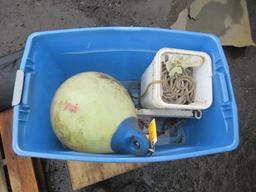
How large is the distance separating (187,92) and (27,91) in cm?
46

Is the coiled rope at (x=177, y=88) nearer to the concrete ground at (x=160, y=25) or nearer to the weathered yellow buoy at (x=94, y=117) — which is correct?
the weathered yellow buoy at (x=94, y=117)

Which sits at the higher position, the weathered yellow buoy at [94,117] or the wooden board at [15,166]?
the weathered yellow buoy at [94,117]

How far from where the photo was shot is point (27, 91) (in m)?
1.11

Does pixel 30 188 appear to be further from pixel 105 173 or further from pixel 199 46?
pixel 199 46

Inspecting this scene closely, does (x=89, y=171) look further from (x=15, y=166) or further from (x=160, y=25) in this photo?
(x=160, y=25)

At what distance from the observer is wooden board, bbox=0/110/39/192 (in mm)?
1292

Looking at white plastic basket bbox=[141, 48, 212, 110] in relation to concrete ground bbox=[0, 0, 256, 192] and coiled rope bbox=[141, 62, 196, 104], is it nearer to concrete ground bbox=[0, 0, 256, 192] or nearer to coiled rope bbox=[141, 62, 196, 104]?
coiled rope bbox=[141, 62, 196, 104]

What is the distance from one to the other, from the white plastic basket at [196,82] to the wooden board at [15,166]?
0.43m

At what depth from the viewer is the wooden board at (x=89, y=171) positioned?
1.30 m

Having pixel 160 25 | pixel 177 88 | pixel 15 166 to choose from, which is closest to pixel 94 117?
pixel 177 88

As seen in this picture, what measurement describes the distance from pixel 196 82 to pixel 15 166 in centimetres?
63

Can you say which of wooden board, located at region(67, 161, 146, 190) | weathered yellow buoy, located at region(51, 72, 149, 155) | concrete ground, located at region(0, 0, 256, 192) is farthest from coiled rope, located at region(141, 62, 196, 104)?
concrete ground, located at region(0, 0, 256, 192)

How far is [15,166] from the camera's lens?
1300 millimetres

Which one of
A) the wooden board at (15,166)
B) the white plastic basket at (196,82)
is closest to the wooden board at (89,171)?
the wooden board at (15,166)
